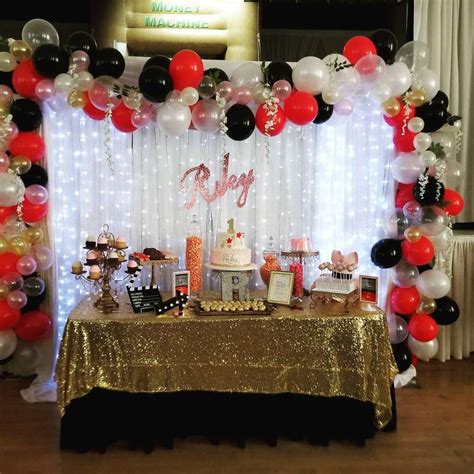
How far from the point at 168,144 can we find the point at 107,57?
0.88 m

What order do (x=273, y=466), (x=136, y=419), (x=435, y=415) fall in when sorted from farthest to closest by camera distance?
1. (x=435, y=415)
2. (x=136, y=419)
3. (x=273, y=466)

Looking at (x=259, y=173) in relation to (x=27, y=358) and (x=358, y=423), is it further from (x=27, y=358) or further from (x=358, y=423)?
(x=27, y=358)

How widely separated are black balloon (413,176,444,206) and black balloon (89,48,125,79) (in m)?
2.25

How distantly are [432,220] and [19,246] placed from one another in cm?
298

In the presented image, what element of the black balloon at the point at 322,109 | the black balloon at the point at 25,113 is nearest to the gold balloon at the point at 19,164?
the black balloon at the point at 25,113

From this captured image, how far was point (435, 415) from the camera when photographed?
324cm

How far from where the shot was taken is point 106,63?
10.0 ft

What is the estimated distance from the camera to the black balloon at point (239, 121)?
10.2 ft

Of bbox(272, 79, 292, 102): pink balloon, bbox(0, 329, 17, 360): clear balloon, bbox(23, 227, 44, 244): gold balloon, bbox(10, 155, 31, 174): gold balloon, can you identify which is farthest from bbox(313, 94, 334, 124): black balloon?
bbox(0, 329, 17, 360): clear balloon

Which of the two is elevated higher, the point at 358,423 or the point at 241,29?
the point at 241,29

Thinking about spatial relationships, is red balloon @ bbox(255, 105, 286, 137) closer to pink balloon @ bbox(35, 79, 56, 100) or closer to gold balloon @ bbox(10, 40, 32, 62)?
pink balloon @ bbox(35, 79, 56, 100)

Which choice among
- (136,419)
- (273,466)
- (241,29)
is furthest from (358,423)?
(241,29)

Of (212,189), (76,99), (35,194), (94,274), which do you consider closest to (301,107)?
(212,189)

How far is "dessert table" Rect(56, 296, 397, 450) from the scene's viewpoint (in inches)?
110
